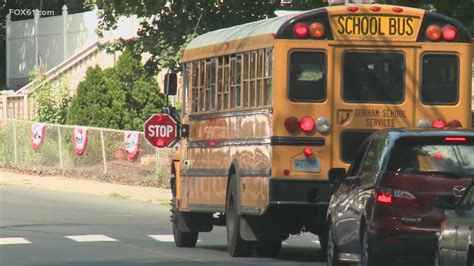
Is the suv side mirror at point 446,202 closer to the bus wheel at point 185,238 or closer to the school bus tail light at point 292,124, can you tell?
the school bus tail light at point 292,124

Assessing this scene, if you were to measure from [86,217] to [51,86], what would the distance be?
18.2m

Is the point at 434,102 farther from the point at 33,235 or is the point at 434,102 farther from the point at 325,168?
the point at 33,235

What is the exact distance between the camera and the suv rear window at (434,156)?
13641mm

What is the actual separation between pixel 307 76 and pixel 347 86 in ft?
1.71

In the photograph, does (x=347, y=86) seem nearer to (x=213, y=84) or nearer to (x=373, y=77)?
(x=373, y=77)

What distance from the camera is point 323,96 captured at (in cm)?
1744

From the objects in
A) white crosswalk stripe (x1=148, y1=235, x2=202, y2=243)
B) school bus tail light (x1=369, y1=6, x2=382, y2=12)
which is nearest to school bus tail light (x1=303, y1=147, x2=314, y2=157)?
school bus tail light (x1=369, y1=6, x2=382, y2=12)

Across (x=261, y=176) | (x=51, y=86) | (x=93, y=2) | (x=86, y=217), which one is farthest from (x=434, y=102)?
(x=51, y=86)

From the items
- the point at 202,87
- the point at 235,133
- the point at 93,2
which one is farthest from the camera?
the point at 93,2

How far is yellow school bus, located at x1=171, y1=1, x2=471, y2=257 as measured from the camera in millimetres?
17156

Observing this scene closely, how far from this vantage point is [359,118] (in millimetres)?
17422

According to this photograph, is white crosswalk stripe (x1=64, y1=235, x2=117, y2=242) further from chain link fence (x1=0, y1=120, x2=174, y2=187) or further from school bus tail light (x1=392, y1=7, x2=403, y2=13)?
chain link fence (x1=0, y1=120, x2=174, y2=187)

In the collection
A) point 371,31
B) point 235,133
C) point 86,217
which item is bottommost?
point 86,217

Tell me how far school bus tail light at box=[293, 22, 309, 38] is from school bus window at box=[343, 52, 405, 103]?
0.59 metres
